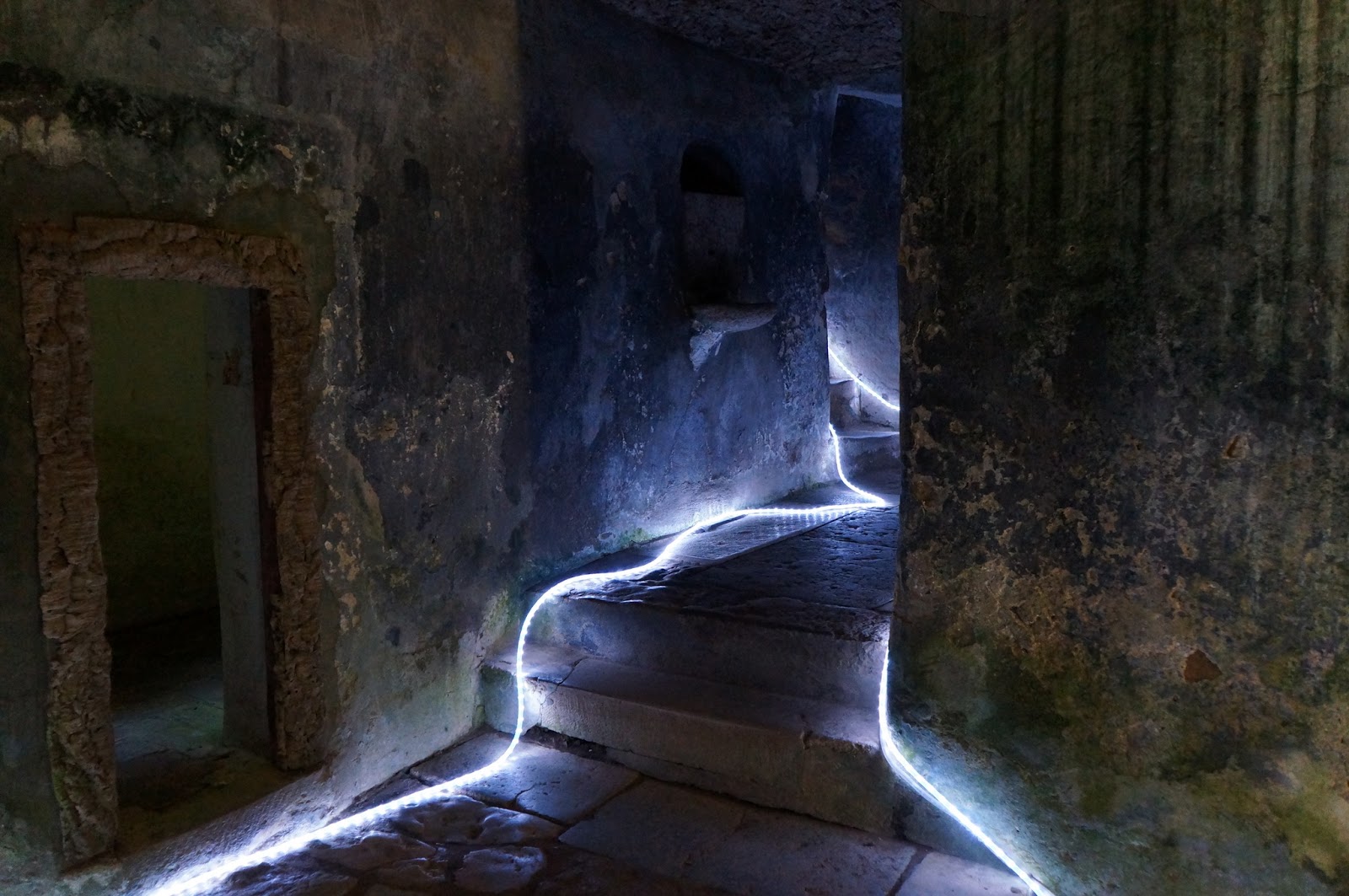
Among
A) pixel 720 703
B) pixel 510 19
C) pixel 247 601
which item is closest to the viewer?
pixel 247 601

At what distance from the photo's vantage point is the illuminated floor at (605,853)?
2732 mm

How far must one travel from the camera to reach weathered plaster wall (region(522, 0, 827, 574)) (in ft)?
13.4

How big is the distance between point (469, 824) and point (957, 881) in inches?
60.2

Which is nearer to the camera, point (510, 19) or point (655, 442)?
point (510, 19)

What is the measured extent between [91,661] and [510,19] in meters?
2.75

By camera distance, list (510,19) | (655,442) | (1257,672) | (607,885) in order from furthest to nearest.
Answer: (655,442)
(510,19)
(607,885)
(1257,672)

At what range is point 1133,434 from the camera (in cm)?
237

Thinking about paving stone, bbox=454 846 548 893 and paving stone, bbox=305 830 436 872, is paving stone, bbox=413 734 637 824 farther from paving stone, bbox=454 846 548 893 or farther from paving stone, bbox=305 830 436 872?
paving stone, bbox=305 830 436 872

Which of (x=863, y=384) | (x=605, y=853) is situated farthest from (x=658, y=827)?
(x=863, y=384)

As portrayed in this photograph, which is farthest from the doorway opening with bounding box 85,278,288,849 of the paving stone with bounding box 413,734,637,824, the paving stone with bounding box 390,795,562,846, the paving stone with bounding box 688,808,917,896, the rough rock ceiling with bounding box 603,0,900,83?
the rough rock ceiling with bounding box 603,0,900,83

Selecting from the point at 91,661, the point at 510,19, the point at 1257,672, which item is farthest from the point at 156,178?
the point at 1257,672

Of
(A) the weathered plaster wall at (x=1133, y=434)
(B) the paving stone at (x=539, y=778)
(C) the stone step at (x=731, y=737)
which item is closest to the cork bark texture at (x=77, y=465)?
(B) the paving stone at (x=539, y=778)

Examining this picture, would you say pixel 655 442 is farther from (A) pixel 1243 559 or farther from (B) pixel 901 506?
(A) pixel 1243 559

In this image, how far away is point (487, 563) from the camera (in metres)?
3.85
